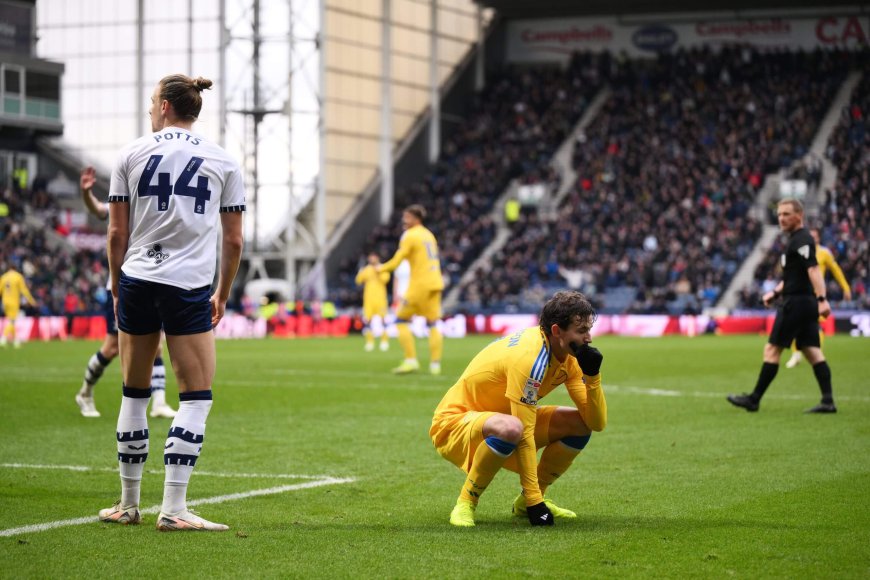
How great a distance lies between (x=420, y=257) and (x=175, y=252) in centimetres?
1247

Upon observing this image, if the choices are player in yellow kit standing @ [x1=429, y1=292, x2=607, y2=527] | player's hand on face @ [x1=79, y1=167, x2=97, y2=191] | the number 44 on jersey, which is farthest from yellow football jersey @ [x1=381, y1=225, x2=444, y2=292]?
the number 44 on jersey

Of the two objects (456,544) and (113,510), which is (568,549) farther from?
(113,510)

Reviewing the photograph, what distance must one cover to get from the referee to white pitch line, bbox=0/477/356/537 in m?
6.03

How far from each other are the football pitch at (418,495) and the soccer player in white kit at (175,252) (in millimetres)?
613

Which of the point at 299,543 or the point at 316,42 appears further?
the point at 316,42

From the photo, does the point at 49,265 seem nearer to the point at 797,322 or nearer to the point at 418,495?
the point at 797,322

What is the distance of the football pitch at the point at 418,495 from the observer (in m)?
5.75

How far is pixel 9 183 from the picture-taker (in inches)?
2159

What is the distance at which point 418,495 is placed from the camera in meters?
7.92

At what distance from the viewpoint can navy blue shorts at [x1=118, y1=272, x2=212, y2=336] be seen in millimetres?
6414

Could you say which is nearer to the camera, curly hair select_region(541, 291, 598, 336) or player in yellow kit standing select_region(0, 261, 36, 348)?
curly hair select_region(541, 291, 598, 336)

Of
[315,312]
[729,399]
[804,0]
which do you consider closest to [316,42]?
[315,312]

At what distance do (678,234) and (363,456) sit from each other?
35304mm

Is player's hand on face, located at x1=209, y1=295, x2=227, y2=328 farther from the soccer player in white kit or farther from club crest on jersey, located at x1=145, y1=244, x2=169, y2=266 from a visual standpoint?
club crest on jersey, located at x1=145, y1=244, x2=169, y2=266
